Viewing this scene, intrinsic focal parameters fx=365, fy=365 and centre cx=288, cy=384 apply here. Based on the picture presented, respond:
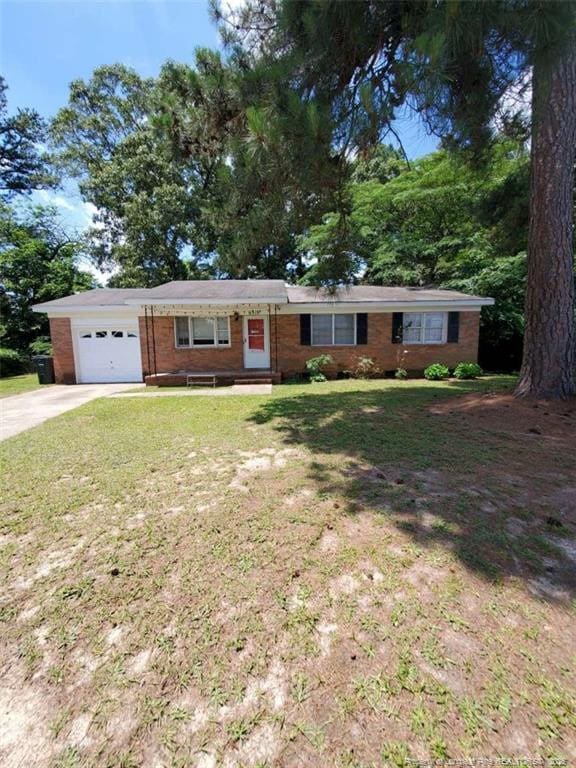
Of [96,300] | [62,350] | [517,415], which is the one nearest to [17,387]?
[62,350]

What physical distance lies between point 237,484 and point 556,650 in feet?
Answer: 8.89

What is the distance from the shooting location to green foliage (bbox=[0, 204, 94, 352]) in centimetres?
1817

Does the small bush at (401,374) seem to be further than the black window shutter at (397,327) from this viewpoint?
No

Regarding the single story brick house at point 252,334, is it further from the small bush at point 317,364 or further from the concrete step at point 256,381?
the concrete step at point 256,381

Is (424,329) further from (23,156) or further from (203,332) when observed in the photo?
(23,156)

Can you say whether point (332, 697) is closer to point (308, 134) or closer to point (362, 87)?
point (308, 134)

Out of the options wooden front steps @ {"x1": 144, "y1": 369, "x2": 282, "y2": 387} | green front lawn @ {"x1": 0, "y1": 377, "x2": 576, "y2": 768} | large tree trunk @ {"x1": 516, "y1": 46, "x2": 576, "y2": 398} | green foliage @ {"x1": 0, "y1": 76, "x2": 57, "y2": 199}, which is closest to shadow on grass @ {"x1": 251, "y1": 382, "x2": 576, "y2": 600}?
green front lawn @ {"x1": 0, "y1": 377, "x2": 576, "y2": 768}

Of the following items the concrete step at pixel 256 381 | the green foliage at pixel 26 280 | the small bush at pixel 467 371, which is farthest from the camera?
the green foliage at pixel 26 280

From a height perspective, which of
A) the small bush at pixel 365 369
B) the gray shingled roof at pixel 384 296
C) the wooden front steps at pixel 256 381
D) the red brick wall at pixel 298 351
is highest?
the gray shingled roof at pixel 384 296

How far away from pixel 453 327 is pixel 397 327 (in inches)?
75.3

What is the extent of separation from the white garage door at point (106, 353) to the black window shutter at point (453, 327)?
1087 centimetres

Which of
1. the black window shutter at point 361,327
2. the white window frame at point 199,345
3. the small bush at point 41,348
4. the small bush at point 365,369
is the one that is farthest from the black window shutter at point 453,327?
the small bush at point 41,348

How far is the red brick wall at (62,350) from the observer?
12695 mm

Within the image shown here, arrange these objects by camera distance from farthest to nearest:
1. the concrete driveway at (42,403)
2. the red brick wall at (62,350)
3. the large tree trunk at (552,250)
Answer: the red brick wall at (62,350), the concrete driveway at (42,403), the large tree trunk at (552,250)
